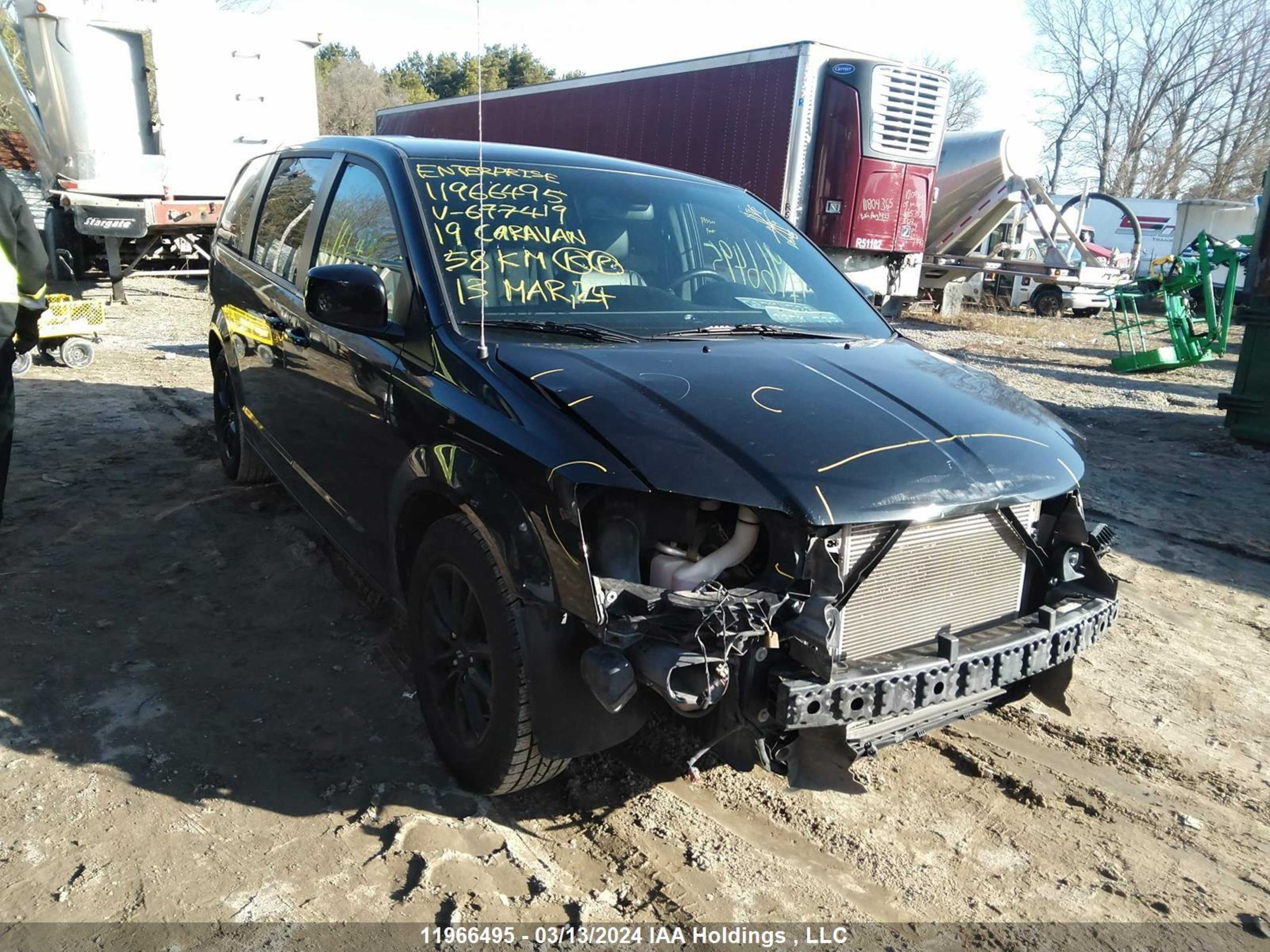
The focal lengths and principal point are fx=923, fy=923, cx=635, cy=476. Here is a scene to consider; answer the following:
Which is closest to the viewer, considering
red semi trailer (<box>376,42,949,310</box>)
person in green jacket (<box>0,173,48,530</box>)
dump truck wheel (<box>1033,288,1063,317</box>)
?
person in green jacket (<box>0,173,48,530</box>)

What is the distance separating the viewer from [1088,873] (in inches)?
106

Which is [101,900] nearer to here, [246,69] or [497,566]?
[497,566]

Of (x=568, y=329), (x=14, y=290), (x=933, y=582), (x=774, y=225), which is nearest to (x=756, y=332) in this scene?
(x=568, y=329)

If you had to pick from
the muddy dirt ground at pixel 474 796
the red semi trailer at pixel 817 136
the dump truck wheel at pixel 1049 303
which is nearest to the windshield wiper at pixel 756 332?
the muddy dirt ground at pixel 474 796

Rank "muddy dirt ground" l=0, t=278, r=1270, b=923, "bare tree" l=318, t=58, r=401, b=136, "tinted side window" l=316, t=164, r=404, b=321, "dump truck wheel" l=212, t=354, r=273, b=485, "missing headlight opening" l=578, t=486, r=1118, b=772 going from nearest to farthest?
"missing headlight opening" l=578, t=486, r=1118, b=772 → "muddy dirt ground" l=0, t=278, r=1270, b=923 → "tinted side window" l=316, t=164, r=404, b=321 → "dump truck wheel" l=212, t=354, r=273, b=485 → "bare tree" l=318, t=58, r=401, b=136

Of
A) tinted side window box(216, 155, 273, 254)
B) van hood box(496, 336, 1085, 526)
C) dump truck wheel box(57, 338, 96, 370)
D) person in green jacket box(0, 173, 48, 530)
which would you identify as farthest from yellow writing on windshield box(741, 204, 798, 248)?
dump truck wheel box(57, 338, 96, 370)

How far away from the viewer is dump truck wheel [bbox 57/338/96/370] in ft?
28.9

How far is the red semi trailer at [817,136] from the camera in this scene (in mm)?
11484

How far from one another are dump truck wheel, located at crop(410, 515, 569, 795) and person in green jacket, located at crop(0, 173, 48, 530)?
2.99 m

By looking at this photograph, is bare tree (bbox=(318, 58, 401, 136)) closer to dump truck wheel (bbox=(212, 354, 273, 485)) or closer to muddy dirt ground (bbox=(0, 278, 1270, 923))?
dump truck wheel (bbox=(212, 354, 273, 485))

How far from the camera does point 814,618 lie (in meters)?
2.23

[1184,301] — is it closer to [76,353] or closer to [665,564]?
[665,564]

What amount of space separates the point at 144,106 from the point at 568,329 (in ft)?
39.6

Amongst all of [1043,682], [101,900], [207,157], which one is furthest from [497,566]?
[207,157]
